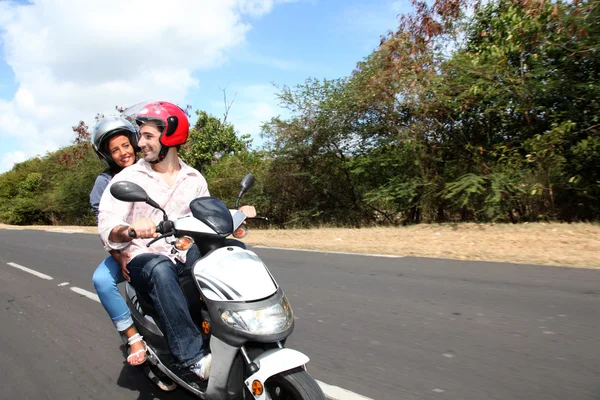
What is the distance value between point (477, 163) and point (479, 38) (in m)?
3.72

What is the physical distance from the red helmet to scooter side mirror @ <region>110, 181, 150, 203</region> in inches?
24.0

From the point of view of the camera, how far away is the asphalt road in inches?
132

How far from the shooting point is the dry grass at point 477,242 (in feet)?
25.2

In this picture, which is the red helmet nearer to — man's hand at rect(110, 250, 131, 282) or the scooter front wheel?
man's hand at rect(110, 250, 131, 282)

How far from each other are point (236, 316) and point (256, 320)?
0.11m

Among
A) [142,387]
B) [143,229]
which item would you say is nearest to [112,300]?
[142,387]

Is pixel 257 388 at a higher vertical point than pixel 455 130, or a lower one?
lower

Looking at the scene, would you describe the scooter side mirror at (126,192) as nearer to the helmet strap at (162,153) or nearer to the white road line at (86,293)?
the helmet strap at (162,153)

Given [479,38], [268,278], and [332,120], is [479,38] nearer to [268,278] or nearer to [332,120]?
[332,120]

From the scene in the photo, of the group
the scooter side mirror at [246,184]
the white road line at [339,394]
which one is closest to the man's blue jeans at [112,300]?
the scooter side mirror at [246,184]

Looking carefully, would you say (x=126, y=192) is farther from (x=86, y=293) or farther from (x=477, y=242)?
(x=477, y=242)

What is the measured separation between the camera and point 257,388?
94.1 inches

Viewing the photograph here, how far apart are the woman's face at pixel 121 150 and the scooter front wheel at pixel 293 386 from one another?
7.60 feet

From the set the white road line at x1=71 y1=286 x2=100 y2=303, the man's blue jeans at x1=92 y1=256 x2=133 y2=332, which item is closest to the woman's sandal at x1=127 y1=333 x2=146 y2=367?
the man's blue jeans at x1=92 y1=256 x2=133 y2=332
